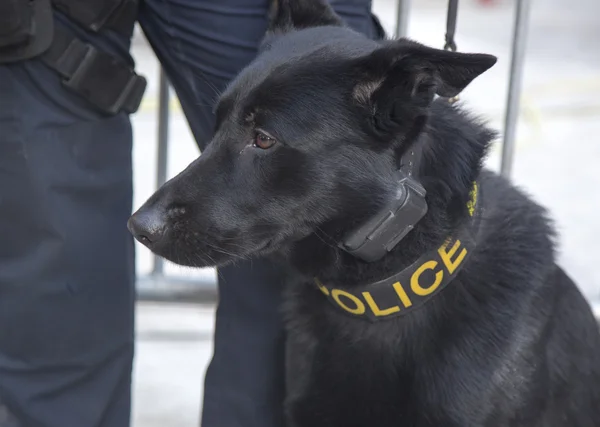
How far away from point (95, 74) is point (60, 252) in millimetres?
434

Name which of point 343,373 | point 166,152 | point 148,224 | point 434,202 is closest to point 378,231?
point 434,202

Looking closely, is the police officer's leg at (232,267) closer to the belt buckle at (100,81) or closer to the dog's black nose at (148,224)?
the belt buckle at (100,81)

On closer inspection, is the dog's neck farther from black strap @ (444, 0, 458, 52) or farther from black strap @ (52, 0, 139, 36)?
black strap @ (52, 0, 139, 36)

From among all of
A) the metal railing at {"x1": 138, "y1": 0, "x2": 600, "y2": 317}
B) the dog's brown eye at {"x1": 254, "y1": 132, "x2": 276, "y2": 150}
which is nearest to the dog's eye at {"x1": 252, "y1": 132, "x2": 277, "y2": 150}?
the dog's brown eye at {"x1": 254, "y1": 132, "x2": 276, "y2": 150}

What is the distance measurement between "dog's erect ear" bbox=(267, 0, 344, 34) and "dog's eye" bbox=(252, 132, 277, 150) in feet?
0.98

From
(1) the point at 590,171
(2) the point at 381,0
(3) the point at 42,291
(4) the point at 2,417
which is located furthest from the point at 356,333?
(2) the point at 381,0

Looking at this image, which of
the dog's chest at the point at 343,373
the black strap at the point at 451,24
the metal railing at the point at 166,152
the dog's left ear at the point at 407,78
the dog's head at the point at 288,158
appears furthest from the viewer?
the metal railing at the point at 166,152

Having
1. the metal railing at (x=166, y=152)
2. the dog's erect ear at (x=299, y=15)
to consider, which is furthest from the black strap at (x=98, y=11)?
the metal railing at (x=166, y=152)

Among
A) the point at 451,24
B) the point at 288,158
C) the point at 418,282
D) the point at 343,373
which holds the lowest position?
the point at 343,373

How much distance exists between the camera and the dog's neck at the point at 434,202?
5.96 ft

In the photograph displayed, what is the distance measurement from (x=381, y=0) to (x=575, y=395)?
10050 millimetres

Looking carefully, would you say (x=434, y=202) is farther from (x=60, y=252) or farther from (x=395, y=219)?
(x=60, y=252)

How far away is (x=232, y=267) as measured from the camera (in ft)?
7.03

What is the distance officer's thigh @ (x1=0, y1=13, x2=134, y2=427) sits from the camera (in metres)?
1.99
